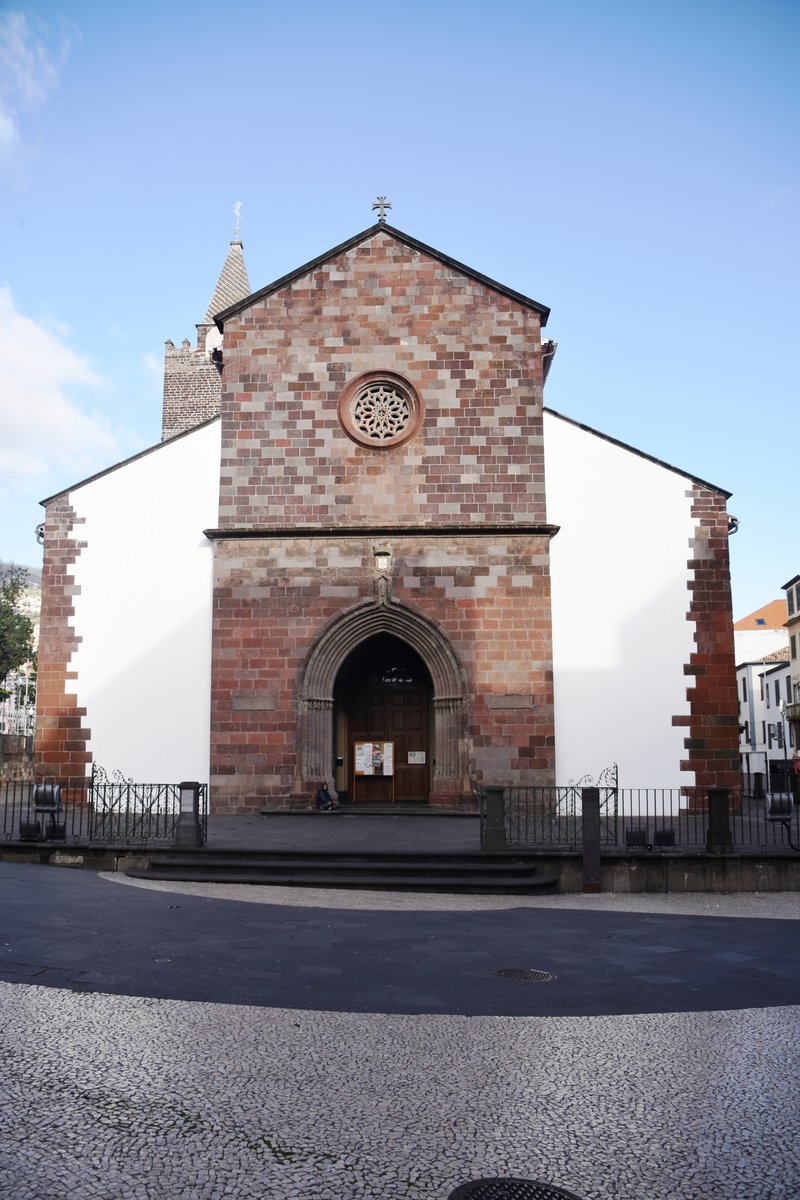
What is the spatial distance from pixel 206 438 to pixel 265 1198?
17.4 m

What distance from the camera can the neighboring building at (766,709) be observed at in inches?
2144

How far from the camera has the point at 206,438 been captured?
19.8 m

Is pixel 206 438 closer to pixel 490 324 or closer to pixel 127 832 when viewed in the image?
pixel 490 324

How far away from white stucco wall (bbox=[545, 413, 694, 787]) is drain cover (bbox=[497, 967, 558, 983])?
35.8 feet

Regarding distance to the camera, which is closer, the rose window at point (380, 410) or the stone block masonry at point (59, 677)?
the stone block masonry at point (59, 677)

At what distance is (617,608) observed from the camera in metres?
19.0

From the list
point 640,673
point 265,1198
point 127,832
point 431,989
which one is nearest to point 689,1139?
point 265,1198

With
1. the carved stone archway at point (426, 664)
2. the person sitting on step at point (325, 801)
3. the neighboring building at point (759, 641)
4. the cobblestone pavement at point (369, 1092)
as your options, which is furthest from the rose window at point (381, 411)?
the neighboring building at point (759, 641)

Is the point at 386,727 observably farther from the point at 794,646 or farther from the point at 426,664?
the point at 794,646

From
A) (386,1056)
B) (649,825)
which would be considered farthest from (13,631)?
(386,1056)

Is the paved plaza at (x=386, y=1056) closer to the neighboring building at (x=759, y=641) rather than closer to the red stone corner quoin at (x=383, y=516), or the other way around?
the red stone corner quoin at (x=383, y=516)

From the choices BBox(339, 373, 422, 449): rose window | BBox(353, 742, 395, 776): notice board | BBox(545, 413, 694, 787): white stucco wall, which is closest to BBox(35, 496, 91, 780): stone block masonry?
BBox(353, 742, 395, 776): notice board

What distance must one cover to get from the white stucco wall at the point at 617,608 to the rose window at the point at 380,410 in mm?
2798

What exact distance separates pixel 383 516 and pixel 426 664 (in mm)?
3034
